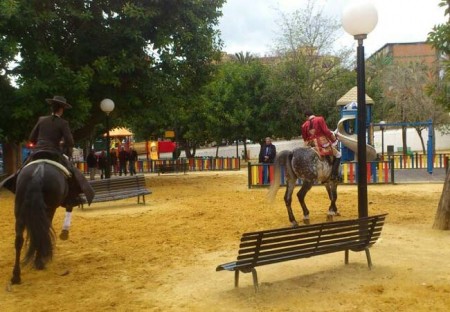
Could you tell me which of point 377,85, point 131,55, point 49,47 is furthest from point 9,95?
point 377,85

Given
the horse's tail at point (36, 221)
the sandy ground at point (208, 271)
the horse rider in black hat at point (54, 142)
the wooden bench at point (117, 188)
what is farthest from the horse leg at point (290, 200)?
the wooden bench at point (117, 188)

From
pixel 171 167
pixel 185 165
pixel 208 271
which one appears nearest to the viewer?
pixel 208 271

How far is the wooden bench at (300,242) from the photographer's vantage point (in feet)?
19.6

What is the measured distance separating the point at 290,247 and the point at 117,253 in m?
3.43

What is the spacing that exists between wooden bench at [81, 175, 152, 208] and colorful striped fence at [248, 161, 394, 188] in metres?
5.16

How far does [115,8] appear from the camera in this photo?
21.3 metres

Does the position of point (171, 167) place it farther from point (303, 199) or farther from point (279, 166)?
point (303, 199)

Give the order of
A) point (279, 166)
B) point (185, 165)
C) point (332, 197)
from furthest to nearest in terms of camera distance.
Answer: point (185, 165)
point (332, 197)
point (279, 166)

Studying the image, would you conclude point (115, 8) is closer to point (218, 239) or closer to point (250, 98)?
point (218, 239)

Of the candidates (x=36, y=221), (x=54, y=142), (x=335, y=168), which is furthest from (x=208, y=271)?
(x=335, y=168)

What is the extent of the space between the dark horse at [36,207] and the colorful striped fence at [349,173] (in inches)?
490

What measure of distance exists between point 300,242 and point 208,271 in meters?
1.50

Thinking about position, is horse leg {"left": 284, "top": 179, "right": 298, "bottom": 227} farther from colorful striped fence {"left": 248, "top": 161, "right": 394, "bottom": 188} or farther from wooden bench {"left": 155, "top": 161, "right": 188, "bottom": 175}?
wooden bench {"left": 155, "top": 161, "right": 188, "bottom": 175}

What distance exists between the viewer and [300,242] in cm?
641
